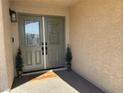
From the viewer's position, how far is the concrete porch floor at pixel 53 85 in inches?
118

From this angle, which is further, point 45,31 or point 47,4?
point 45,31

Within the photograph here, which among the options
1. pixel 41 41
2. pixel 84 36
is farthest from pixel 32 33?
pixel 84 36

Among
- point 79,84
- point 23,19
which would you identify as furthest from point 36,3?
point 79,84

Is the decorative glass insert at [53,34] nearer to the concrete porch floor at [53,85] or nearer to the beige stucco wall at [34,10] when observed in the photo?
the beige stucco wall at [34,10]

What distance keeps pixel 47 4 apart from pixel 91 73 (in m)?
2.68

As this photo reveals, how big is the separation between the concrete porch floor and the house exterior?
0.21 m

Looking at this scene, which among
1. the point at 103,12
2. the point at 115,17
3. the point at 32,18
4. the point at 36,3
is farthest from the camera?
the point at 32,18

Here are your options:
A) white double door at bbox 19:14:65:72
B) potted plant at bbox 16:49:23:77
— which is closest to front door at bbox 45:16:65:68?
white double door at bbox 19:14:65:72

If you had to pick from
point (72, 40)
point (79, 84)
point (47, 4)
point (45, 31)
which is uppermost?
point (47, 4)

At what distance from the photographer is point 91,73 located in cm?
349

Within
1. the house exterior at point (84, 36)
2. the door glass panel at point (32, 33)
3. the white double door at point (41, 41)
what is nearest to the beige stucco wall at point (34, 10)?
the house exterior at point (84, 36)

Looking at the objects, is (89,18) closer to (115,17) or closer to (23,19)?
(115,17)

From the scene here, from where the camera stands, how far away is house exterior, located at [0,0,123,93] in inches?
104

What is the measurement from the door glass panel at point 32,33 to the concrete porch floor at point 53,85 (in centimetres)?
125
